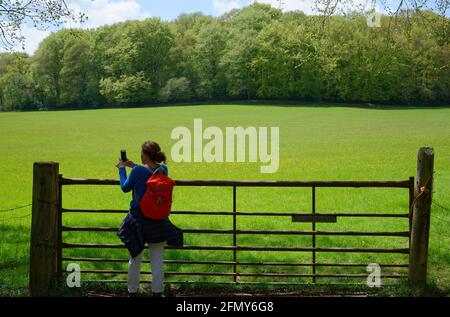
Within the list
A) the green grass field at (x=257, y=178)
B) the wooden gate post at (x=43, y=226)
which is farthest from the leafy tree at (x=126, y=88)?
the wooden gate post at (x=43, y=226)

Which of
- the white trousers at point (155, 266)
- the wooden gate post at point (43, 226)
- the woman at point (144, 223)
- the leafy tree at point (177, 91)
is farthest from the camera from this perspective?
the leafy tree at point (177, 91)

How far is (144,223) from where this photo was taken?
629cm

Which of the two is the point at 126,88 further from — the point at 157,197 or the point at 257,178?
the point at 157,197

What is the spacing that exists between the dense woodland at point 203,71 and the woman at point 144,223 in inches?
3368

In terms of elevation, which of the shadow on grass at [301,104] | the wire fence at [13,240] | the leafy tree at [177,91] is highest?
the leafy tree at [177,91]

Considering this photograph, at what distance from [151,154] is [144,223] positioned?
2.75 feet

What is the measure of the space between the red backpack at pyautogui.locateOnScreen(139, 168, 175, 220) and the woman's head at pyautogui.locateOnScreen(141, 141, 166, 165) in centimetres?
18

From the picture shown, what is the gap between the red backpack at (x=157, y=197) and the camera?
20.0 ft

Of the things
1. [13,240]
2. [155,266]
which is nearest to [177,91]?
[13,240]

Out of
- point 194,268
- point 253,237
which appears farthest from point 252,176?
point 194,268

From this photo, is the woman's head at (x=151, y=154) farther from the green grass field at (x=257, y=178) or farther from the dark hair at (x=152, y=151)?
the green grass field at (x=257, y=178)
